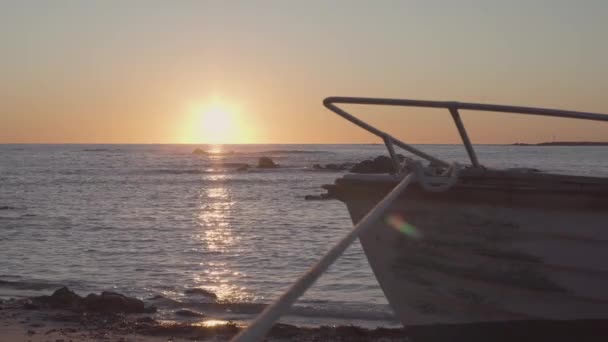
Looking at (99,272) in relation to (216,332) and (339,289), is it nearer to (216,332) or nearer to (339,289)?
(339,289)

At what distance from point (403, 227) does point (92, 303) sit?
20.4ft

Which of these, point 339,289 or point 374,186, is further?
point 339,289

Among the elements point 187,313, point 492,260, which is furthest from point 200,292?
point 492,260

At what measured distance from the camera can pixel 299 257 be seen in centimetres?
1602

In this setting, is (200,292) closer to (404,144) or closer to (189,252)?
(189,252)

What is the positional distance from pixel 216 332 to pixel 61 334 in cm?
179

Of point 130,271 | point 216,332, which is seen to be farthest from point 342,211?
point 216,332

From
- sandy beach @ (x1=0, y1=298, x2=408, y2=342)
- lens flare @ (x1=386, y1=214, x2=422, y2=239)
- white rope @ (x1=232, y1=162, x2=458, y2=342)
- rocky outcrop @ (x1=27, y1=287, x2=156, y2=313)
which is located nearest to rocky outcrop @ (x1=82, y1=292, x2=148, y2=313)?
rocky outcrop @ (x1=27, y1=287, x2=156, y2=313)

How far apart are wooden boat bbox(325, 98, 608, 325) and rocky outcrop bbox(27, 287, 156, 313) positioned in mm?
5657

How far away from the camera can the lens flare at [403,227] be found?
5.44 m

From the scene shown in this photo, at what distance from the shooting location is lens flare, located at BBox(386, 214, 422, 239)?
214 inches

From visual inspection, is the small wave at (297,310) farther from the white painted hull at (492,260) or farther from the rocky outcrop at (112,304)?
the white painted hull at (492,260)

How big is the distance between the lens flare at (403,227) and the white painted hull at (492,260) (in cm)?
2

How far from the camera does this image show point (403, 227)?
547 centimetres
